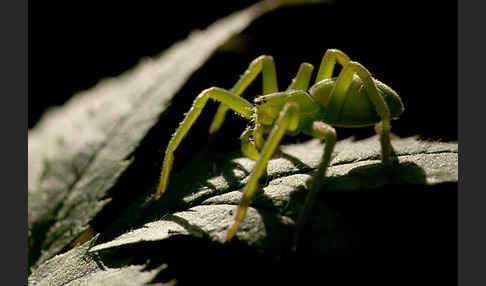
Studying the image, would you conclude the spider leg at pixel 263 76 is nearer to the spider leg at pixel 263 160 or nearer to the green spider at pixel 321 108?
the green spider at pixel 321 108

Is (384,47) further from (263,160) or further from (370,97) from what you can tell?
(263,160)

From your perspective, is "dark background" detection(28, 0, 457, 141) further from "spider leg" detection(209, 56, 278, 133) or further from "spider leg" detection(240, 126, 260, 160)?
"spider leg" detection(240, 126, 260, 160)

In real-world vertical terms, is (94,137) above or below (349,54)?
below

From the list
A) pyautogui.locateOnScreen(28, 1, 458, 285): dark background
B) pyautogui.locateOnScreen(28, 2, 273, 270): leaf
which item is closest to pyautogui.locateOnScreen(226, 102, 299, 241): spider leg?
pyautogui.locateOnScreen(28, 1, 458, 285): dark background

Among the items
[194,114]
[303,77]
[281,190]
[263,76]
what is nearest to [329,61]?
[303,77]

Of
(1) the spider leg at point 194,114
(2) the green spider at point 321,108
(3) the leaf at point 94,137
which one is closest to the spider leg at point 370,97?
(2) the green spider at point 321,108

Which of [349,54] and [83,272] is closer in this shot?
[83,272]

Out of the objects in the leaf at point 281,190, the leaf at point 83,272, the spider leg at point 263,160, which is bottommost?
the leaf at point 83,272
